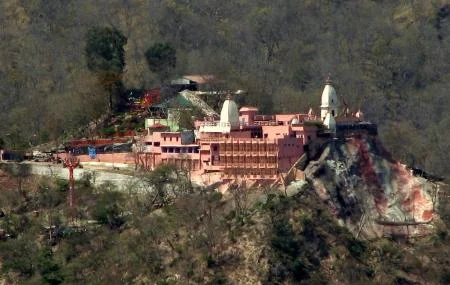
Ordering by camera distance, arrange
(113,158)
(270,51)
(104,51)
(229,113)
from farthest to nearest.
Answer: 1. (270,51)
2. (104,51)
3. (113,158)
4. (229,113)

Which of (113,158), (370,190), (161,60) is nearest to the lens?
(370,190)

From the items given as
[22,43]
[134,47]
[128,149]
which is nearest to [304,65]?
[134,47]

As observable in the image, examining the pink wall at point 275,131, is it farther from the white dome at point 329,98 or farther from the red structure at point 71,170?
the red structure at point 71,170

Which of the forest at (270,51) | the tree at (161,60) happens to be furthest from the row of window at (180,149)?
the tree at (161,60)

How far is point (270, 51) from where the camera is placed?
3772 inches

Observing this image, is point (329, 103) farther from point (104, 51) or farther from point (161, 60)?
point (104, 51)

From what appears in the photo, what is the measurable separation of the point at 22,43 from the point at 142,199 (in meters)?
32.3

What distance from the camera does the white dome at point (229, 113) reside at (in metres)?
62.0

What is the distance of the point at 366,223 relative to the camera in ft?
201

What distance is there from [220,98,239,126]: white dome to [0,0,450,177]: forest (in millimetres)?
9454

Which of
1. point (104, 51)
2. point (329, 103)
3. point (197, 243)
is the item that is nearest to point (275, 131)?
point (329, 103)

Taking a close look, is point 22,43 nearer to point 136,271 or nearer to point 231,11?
point 231,11

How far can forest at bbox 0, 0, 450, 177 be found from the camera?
77169mm

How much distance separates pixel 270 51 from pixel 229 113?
34.1 metres
